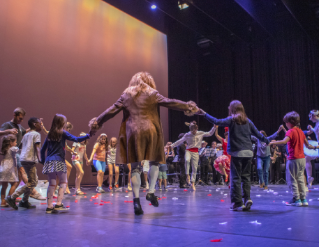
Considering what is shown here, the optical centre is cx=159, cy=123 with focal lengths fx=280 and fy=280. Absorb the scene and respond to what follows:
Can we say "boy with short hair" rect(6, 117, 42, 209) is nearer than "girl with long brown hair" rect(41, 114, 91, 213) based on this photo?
No

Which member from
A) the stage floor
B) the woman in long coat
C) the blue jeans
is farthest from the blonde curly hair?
the blue jeans

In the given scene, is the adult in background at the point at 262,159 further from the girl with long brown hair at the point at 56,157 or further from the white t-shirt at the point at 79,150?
the girl with long brown hair at the point at 56,157

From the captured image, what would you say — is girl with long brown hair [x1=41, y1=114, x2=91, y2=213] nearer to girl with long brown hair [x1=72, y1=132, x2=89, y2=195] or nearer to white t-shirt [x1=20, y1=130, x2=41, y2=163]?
white t-shirt [x1=20, y1=130, x2=41, y2=163]

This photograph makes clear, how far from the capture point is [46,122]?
10.5 m

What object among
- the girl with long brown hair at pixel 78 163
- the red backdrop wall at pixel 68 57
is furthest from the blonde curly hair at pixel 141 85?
the red backdrop wall at pixel 68 57

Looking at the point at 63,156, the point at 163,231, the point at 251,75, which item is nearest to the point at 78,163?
the point at 63,156

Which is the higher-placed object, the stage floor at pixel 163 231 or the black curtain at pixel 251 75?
the black curtain at pixel 251 75

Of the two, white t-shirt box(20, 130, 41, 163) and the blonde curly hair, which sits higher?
the blonde curly hair

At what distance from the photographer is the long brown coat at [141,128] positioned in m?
3.71

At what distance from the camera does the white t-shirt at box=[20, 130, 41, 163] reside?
15.8 ft

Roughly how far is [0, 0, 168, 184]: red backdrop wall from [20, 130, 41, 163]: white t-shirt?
16.3 feet

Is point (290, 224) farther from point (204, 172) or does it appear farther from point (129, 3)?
point (129, 3)

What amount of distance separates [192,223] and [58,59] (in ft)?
31.8

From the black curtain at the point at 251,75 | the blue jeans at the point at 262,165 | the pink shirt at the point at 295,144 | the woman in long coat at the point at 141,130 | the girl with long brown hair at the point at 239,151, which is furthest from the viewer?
the black curtain at the point at 251,75
